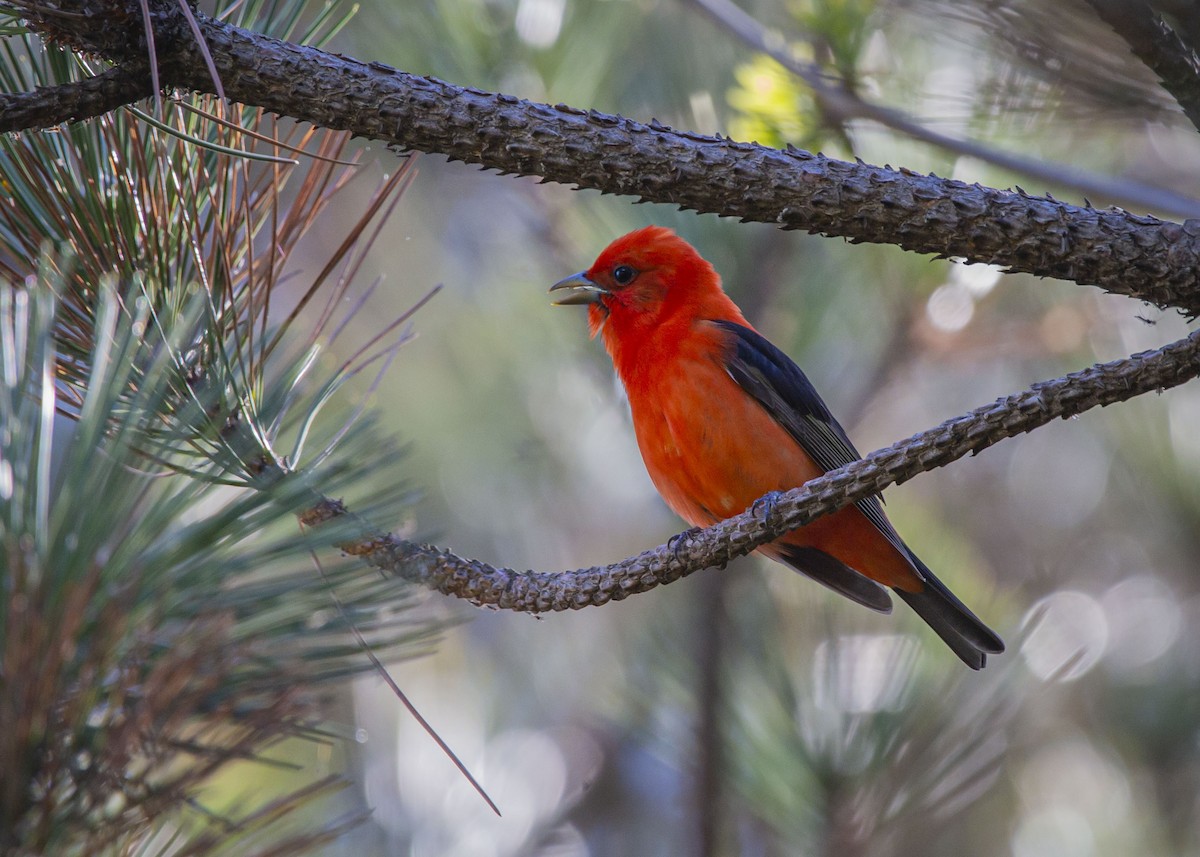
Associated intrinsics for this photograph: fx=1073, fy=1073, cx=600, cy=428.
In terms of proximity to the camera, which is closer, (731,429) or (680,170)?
(680,170)

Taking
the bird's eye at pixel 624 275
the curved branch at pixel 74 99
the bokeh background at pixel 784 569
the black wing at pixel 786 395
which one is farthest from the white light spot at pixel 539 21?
the curved branch at pixel 74 99

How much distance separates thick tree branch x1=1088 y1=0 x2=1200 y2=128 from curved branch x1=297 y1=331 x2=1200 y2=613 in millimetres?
400

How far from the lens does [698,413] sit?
11.7ft

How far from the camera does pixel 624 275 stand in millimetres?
4117

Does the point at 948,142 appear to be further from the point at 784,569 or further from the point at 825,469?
the point at 784,569

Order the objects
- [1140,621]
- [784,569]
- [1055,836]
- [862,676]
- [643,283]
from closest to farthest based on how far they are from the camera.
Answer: [862,676] → [643,283] → [784,569] → [1055,836] → [1140,621]

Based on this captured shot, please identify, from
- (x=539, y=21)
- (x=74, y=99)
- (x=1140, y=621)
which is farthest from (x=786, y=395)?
(x=1140, y=621)

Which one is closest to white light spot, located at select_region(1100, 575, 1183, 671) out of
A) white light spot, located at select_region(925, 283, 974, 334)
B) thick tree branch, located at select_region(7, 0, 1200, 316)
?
white light spot, located at select_region(925, 283, 974, 334)

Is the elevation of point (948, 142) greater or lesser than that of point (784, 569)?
greater

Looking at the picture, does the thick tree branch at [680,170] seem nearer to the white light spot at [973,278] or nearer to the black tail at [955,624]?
the black tail at [955,624]

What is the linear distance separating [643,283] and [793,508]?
205 cm

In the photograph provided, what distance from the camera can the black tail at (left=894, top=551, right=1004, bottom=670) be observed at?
353 centimetres

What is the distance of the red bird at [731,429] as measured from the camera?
356 centimetres

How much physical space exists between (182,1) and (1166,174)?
A: 5643 millimetres
